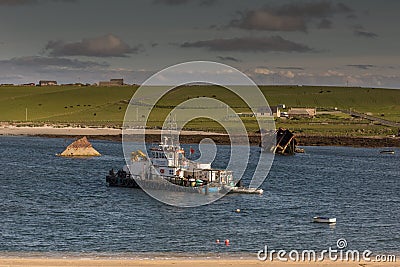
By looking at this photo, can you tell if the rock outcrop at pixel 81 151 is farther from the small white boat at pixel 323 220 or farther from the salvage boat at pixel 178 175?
the small white boat at pixel 323 220

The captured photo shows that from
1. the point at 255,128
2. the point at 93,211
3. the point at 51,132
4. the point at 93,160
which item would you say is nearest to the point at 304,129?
the point at 255,128

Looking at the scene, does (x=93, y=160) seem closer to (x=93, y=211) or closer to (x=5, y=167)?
(x=5, y=167)

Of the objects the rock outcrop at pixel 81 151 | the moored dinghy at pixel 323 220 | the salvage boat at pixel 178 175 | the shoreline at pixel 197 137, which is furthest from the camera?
the shoreline at pixel 197 137

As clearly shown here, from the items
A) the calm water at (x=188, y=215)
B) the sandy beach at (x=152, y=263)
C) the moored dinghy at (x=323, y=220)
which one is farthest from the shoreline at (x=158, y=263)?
the moored dinghy at (x=323, y=220)

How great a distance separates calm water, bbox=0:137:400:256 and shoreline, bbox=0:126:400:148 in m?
57.2

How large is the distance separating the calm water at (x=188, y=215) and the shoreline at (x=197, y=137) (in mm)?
57165

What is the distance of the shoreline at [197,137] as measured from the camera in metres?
154

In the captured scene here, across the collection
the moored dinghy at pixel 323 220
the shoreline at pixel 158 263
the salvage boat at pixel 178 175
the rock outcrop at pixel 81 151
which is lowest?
the shoreline at pixel 158 263

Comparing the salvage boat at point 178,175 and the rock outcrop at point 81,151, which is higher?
the rock outcrop at point 81,151

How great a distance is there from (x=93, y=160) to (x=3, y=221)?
2185 inches

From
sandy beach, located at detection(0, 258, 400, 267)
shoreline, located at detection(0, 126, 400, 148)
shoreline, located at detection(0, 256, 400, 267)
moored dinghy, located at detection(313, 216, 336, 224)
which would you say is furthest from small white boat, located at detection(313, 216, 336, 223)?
shoreline, located at detection(0, 126, 400, 148)

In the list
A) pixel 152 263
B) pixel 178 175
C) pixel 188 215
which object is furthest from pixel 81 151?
pixel 152 263

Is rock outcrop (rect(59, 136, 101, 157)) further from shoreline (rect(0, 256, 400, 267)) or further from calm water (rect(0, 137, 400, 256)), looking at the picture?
shoreline (rect(0, 256, 400, 267))

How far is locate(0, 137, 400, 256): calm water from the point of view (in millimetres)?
44000
